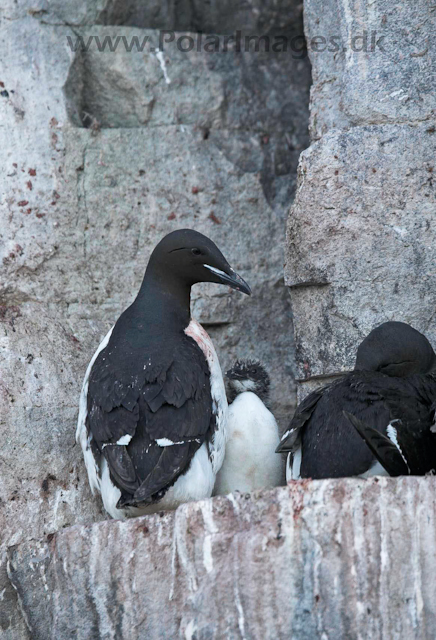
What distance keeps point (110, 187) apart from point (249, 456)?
66.3 inches

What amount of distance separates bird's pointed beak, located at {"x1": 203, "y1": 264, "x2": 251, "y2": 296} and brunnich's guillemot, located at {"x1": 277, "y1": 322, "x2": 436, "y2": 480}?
60 cm

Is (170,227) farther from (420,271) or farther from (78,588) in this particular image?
(78,588)

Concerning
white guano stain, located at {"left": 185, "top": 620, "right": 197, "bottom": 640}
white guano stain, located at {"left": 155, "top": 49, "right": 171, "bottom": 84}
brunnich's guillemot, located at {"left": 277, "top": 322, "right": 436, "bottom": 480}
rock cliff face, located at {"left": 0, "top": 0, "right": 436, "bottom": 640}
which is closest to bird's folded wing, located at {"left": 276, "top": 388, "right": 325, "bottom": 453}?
brunnich's guillemot, located at {"left": 277, "top": 322, "right": 436, "bottom": 480}

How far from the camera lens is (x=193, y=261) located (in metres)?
4.78

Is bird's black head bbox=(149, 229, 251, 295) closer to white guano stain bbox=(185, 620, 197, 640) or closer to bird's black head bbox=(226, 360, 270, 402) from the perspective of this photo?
bird's black head bbox=(226, 360, 270, 402)

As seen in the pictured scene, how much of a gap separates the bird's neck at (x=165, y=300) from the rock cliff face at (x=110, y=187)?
48 cm

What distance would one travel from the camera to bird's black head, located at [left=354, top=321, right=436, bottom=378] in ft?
14.1

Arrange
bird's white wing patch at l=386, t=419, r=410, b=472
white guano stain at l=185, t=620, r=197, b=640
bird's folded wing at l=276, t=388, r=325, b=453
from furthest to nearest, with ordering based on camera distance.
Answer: bird's folded wing at l=276, t=388, r=325, b=453
bird's white wing patch at l=386, t=419, r=410, b=472
white guano stain at l=185, t=620, r=197, b=640

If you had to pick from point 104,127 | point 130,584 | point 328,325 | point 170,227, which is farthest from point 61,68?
point 130,584

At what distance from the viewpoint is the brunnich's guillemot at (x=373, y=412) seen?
3957mm

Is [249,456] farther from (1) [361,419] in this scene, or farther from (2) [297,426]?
(1) [361,419]

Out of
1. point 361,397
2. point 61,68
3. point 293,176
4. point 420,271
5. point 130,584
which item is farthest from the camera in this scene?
point 293,176

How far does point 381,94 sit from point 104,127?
156 centimetres

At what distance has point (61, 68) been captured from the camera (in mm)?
5441
